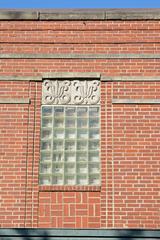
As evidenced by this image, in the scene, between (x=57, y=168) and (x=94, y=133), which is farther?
(x=94, y=133)

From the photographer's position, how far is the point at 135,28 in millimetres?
11727

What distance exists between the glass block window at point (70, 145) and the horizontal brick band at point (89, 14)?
1.90 meters

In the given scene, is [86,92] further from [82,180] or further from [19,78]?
[82,180]

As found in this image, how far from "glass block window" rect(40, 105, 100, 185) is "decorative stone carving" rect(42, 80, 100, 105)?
123 mm

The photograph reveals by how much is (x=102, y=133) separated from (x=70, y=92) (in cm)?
110

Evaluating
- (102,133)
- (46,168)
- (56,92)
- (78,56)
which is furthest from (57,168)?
(78,56)

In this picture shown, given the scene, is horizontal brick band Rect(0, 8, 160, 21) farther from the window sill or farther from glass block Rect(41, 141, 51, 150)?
the window sill

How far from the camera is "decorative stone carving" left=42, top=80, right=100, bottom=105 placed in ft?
37.4

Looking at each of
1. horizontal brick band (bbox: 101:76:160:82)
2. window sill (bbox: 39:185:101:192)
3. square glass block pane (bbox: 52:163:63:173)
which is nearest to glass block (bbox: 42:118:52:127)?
square glass block pane (bbox: 52:163:63:173)

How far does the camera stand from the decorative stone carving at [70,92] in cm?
1139

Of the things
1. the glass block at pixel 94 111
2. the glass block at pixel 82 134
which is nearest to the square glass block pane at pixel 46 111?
the glass block at pixel 82 134

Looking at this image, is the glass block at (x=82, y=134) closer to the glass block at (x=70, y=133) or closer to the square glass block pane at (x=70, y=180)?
the glass block at (x=70, y=133)

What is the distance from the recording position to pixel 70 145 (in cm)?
1109

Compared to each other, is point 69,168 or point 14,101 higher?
point 14,101
